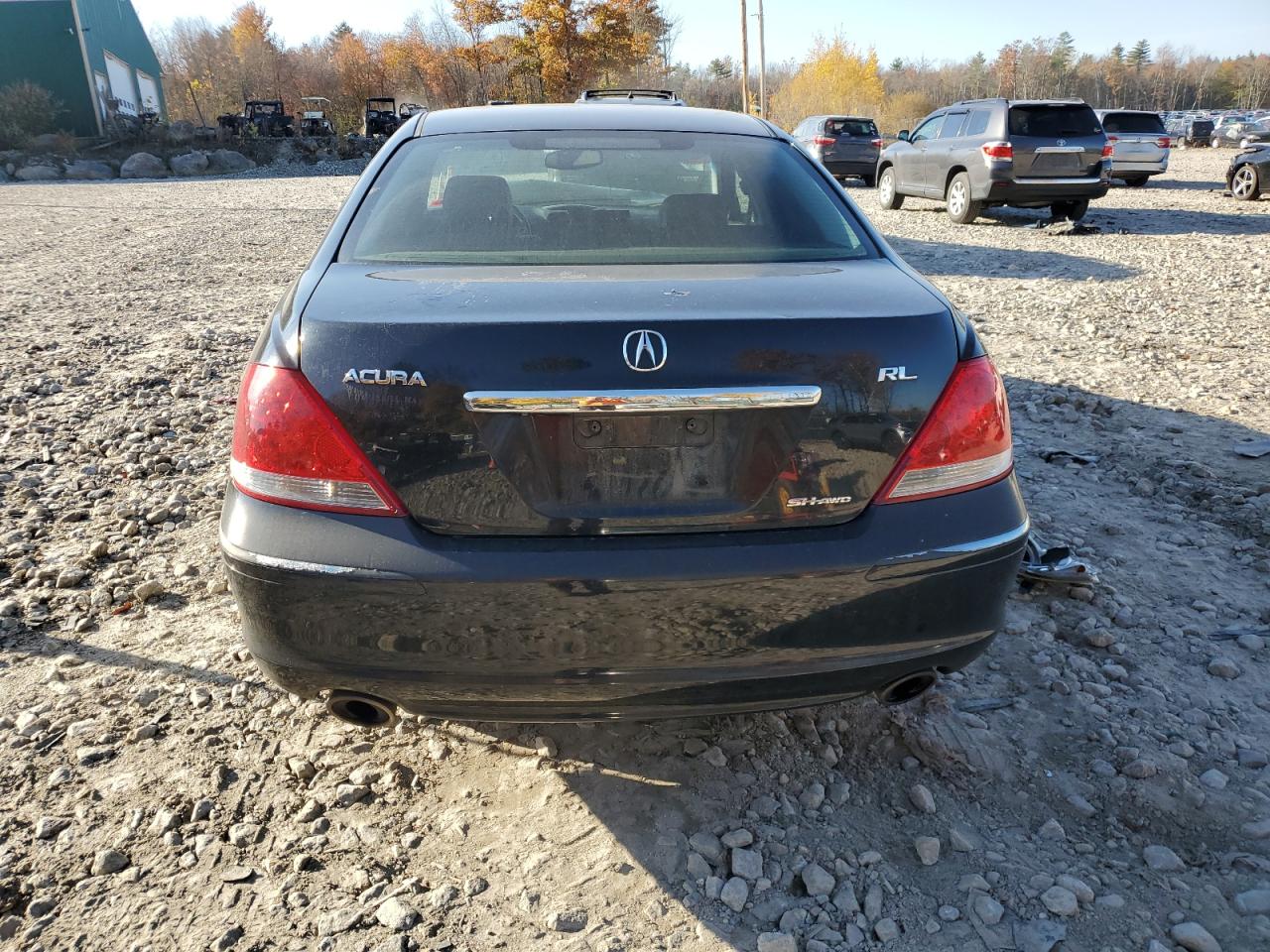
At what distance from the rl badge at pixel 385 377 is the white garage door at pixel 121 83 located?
52.8 m

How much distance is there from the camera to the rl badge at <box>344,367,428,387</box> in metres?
1.83

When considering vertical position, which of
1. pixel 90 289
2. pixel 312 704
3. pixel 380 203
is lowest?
pixel 312 704

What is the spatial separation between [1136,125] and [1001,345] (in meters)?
16.8

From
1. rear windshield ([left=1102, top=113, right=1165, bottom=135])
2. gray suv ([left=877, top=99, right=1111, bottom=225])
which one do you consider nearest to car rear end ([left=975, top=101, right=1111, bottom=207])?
gray suv ([left=877, top=99, right=1111, bottom=225])

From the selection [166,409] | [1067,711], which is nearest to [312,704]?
[1067,711]

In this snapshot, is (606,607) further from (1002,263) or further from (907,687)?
(1002,263)

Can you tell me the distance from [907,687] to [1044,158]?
520 inches

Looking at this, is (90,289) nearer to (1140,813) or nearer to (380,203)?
(380,203)

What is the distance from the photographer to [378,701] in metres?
2.03

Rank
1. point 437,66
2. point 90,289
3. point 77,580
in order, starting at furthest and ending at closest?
point 437,66 → point 90,289 → point 77,580

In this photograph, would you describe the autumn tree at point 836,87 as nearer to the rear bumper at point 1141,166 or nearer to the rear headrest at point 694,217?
the rear bumper at point 1141,166

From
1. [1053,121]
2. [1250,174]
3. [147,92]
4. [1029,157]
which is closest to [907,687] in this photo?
[1029,157]

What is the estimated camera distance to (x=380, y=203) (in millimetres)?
2646

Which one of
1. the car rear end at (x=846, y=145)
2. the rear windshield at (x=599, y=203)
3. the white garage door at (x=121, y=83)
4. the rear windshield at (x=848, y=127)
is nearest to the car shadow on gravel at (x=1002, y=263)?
the rear windshield at (x=599, y=203)
